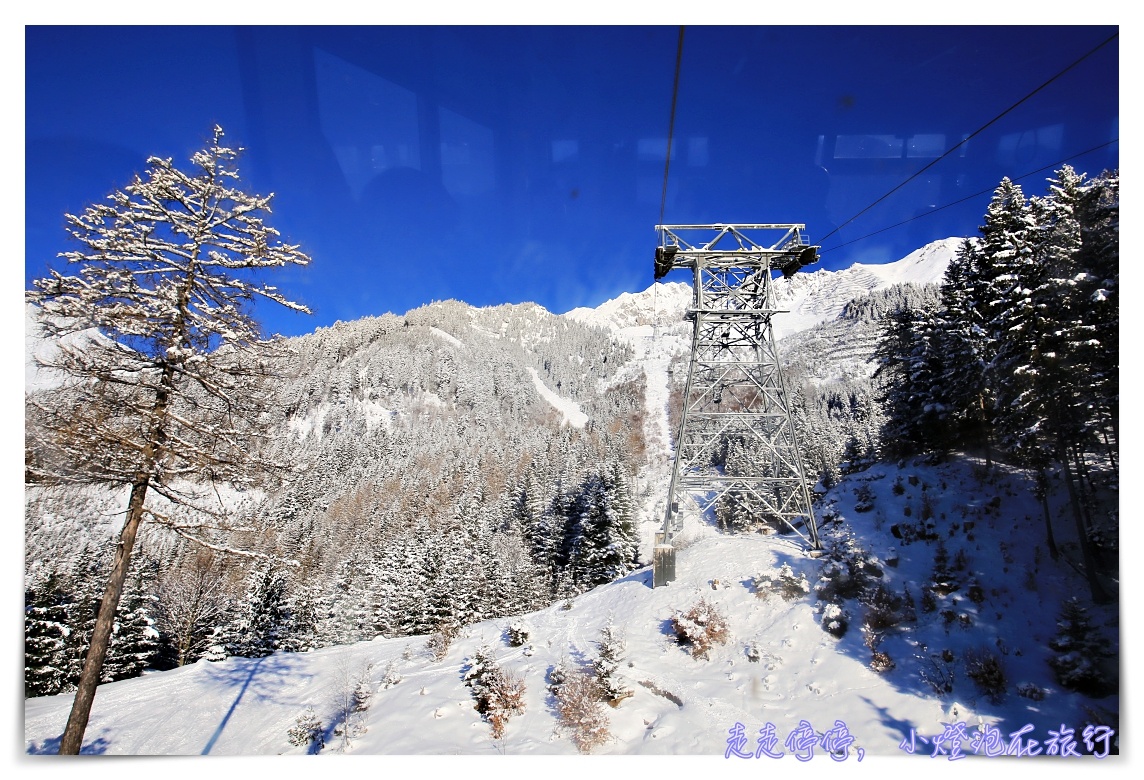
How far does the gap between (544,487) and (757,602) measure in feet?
112

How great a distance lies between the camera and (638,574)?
1380cm

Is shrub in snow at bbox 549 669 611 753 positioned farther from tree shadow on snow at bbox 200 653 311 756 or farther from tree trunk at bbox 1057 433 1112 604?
tree trunk at bbox 1057 433 1112 604

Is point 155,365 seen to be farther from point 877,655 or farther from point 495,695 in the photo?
point 877,655

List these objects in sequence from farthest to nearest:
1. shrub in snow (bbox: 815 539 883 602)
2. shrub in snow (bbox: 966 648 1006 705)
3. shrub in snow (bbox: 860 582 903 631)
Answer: shrub in snow (bbox: 815 539 883 602) → shrub in snow (bbox: 860 582 903 631) → shrub in snow (bbox: 966 648 1006 705)

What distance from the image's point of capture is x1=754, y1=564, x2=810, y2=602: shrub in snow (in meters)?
8.61

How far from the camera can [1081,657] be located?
5199 millimetres

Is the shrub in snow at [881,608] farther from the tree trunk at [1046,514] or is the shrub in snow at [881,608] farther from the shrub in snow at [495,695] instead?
the shrub in snow at [495,695]

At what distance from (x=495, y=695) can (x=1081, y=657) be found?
7424 mm

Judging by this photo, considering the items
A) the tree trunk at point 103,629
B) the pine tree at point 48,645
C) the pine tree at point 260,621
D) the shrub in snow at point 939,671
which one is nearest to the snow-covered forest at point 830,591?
the shrub in snow at point 939,671

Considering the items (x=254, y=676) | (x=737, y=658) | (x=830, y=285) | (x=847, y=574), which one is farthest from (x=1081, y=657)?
(x=830, y=285)

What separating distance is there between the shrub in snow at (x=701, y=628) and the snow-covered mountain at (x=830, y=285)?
672 cm

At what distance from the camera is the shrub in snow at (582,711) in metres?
5.65

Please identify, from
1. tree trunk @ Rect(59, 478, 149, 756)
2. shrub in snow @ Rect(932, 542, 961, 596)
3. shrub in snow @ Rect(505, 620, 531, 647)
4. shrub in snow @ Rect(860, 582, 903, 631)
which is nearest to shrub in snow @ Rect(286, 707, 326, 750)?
tree trunk @ Rect(59, 478, 149, 756)

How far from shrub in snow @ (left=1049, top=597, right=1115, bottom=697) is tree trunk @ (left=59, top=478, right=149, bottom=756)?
1068 centimetres
